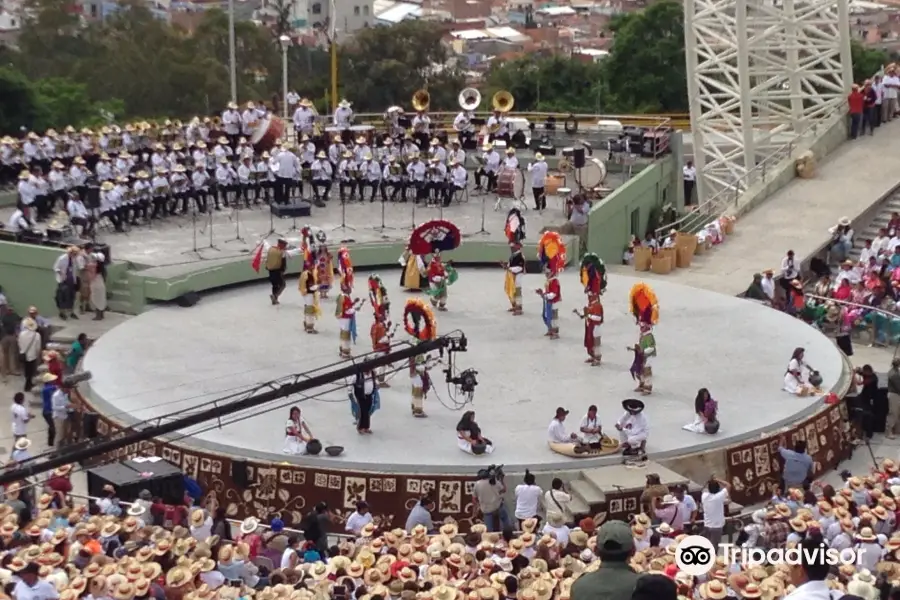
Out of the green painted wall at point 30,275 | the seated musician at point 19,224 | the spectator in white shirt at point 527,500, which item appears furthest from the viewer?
the seated musician at point 19,224

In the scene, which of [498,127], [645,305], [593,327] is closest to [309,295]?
[593,327]

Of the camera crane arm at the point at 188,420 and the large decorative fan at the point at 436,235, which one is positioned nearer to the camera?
the camera crane arm at the point at 188,420

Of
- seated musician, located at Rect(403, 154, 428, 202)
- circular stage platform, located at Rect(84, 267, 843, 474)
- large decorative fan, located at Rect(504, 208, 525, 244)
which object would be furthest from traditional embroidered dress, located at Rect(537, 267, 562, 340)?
seated musician, located at Rect(403, 154, 428, 202)

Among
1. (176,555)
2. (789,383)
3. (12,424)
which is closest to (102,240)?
(12,424)

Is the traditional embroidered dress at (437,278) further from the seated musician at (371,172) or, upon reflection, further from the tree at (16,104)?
the tree at (16,104)

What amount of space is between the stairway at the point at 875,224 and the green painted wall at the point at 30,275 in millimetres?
13945

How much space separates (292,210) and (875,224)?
11.8m

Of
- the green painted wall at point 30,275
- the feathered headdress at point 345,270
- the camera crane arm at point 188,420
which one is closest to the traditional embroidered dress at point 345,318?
the feathered headdress at point 345,270

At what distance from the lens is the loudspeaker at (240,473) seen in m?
22.5

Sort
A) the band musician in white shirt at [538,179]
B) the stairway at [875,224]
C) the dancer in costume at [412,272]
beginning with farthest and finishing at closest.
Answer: the band musician in white shirt at [538,179]
the stairway at [875,224]
the dancer in costume at [412,272]

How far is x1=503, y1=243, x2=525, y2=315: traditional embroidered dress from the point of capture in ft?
94.8

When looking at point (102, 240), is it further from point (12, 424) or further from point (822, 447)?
point (822, 447)

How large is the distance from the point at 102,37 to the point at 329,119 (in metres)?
34.6

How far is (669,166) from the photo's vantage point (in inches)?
1644
